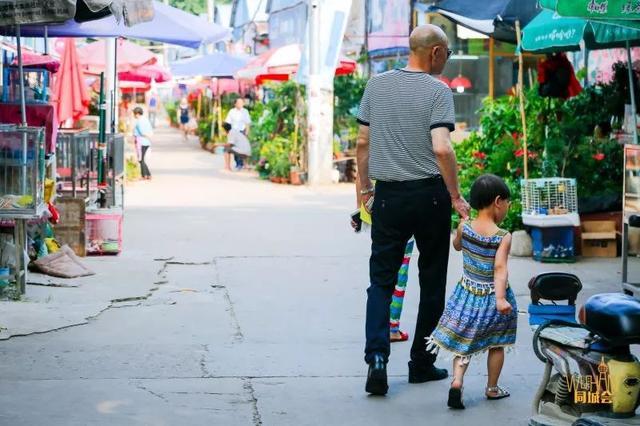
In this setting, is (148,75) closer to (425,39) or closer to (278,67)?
(278,67)

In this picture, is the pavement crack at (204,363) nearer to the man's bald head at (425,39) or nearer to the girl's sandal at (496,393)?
the girl's sandal at (496,393)

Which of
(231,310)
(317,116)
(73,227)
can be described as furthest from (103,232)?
(317,116)

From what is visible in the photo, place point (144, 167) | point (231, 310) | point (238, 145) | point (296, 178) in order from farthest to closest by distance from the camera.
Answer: point (238, 145)
point (144, 167)
point (296, 178)
point (231, 310)

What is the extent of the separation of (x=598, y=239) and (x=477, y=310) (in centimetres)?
655

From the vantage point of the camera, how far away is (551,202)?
39.0 ft

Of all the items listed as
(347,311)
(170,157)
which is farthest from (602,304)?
(170,157)

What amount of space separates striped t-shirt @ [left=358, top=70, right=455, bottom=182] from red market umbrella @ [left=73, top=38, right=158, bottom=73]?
56.9 ft

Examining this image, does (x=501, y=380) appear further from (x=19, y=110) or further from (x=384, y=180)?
(x=19, y=110)

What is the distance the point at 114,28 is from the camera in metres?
14.0

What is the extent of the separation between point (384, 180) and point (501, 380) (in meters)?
1.43

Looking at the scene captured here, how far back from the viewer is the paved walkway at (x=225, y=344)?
613cm

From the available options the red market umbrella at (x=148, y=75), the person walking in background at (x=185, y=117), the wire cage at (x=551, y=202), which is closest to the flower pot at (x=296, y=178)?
the red market umbrella at (x=148, y=75)

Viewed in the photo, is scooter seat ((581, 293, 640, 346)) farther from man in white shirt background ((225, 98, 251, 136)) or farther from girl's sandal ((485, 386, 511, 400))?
man in white shirt background ((225, 98, 251, 136))

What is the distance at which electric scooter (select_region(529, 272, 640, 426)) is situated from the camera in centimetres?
479
